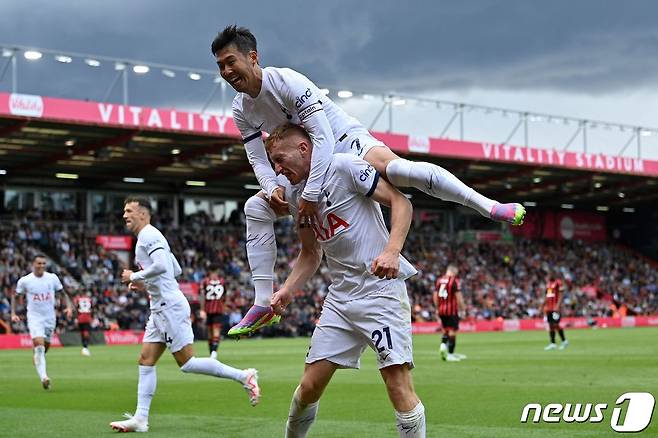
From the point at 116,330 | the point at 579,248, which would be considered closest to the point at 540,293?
the point at 579,248

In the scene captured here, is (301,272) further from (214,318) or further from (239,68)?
(214,318)

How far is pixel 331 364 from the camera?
6648 mm

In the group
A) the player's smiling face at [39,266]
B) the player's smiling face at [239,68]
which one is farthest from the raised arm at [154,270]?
the player's smiling face at [39,266]

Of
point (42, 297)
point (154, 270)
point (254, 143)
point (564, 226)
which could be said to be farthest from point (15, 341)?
point (564, 226)

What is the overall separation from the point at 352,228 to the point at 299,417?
1.34 m

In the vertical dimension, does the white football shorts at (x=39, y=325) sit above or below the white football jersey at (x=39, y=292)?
below

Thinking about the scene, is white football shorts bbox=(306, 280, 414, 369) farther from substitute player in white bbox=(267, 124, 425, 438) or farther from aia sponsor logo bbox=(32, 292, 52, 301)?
aia sponsor logo bbox=(32, 292, 52, 301)

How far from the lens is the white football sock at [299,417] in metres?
6.86

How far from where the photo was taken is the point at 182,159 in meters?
47.3

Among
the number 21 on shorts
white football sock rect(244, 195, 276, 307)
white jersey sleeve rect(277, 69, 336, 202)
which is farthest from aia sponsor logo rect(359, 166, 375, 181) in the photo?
white football sock rect(244, 195, 276, 307)

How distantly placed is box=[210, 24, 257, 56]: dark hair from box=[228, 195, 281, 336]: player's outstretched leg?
1099mm

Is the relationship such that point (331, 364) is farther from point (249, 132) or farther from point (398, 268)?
point (249, 132)

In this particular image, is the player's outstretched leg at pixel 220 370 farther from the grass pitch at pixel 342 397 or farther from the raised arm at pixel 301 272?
the raised arm at pixel 301 272

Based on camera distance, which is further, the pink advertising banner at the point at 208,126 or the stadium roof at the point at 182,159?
the stadium roof at the point at 182,159
